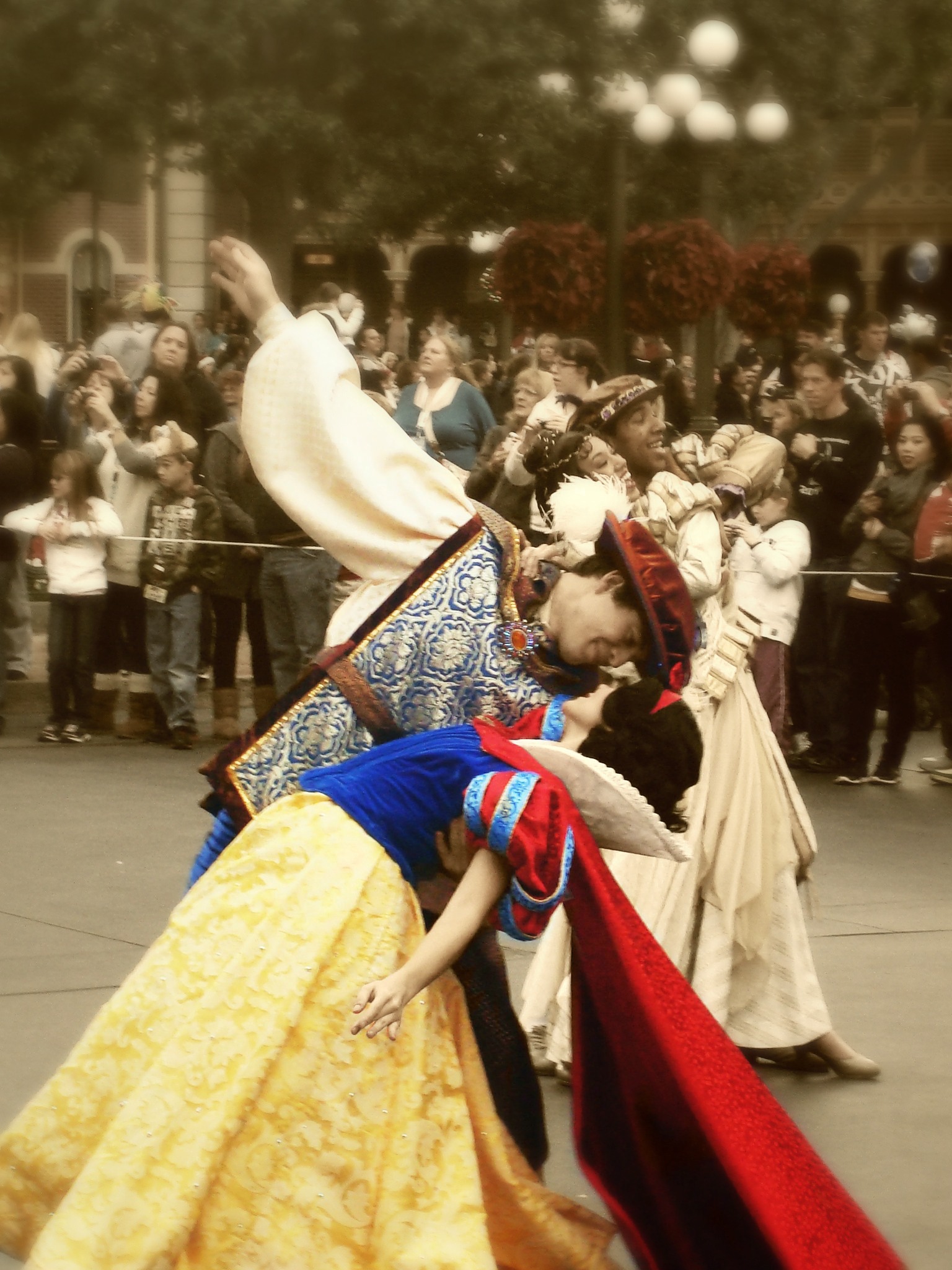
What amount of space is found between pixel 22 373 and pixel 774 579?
4.40 m

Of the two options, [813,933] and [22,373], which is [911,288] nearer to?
[22,373]

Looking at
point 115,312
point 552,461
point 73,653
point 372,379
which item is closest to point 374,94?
point 372,379

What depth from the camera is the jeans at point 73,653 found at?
32.8ft

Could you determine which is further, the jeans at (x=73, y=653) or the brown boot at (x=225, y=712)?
the brown boot at (x=225, y=712)

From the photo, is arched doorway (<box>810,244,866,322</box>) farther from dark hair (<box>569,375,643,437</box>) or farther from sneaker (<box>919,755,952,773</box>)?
dark hair (<box>569,375,643,437</box>)

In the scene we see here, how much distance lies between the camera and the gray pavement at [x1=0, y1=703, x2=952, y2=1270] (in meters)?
4.77

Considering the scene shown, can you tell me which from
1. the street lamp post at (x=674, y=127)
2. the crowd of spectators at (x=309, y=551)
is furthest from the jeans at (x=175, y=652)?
the street lamp post at (x=674, y=127)

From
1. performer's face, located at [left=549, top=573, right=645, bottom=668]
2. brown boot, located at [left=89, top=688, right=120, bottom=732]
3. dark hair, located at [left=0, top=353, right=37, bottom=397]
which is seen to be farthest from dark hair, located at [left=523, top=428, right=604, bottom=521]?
dark hair, located at [left=0, top=353, right=37, bottom=397]

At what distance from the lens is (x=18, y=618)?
11.1 metres

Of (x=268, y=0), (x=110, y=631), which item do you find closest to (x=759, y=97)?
(x=268, y=0)

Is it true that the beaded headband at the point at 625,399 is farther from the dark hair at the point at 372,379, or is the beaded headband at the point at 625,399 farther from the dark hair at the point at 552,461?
the dark hair at the point at 372,379

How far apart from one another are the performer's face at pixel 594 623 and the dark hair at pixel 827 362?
22.6ft

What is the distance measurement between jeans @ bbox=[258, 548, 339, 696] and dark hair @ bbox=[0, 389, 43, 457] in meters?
1.75

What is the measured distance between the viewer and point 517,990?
236 inches
